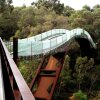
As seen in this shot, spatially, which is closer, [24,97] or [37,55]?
[24,97]

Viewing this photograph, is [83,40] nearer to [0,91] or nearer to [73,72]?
[73,72]

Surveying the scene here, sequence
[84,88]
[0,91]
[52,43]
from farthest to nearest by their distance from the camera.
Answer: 1. [84,88]
2. [52,43]
3. [0,91]

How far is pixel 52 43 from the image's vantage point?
12.1m

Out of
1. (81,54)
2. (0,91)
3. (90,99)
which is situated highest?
(0,91)

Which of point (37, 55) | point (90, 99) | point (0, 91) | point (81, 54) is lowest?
point (90, 99)

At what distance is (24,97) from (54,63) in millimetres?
9405

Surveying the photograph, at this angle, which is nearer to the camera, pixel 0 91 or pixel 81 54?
pixel 0 91

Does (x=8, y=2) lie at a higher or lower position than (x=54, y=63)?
higher

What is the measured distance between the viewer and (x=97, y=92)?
15.8 m

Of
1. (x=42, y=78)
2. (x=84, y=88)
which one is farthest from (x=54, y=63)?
(x=84, y=88)

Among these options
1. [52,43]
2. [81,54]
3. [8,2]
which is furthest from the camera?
[8,2]

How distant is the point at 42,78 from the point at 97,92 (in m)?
7.43

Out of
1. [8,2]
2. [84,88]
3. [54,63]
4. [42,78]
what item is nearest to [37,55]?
[54,63]

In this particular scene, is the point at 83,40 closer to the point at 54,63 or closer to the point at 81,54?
the point at 81,54
